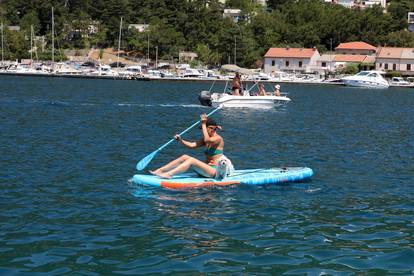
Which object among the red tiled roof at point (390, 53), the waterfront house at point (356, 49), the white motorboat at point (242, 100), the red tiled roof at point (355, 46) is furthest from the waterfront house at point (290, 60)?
the white motorboat at point (242, 100)

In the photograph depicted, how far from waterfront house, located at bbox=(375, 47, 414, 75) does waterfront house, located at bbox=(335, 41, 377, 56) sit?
941 cm

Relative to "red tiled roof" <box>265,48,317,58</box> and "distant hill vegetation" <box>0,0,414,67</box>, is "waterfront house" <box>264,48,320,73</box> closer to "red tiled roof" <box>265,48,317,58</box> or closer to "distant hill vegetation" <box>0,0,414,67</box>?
"red tiled roof" <box>265,48,317,58</box>

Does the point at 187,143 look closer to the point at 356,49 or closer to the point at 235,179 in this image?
the point at 235,179

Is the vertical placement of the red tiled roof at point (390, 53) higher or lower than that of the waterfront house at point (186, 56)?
higher

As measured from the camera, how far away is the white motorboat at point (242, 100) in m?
51.0

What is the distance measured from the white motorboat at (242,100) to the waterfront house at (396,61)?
3448 inches

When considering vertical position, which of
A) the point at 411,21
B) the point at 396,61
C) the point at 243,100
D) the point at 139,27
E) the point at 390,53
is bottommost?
the point at 243,100

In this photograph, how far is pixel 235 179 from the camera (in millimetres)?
19219

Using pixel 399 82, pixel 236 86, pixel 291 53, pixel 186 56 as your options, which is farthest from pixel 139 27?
pixel 236 86

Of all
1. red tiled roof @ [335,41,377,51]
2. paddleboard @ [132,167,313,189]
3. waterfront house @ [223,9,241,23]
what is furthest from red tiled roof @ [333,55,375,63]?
paddleboard @ [132,167,313,189]

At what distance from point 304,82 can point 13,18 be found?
77.3 m

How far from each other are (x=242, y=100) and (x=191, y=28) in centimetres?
10737

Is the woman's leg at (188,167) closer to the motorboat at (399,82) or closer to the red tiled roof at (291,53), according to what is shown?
the motorboat at (399,82)

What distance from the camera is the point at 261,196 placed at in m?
18.4
